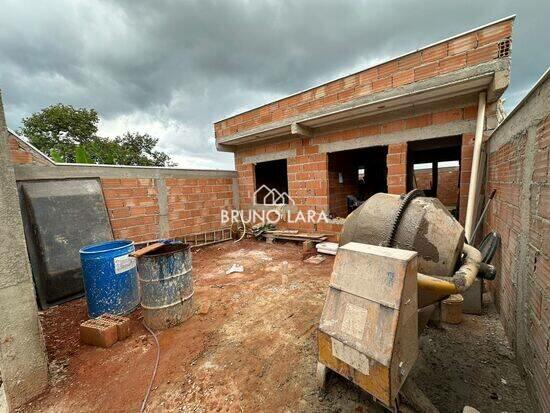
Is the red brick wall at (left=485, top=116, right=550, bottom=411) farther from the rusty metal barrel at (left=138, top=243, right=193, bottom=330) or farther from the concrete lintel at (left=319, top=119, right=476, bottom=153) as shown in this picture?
the rusty metal barrel at (left=138, top=243, right=193, bottom=330)

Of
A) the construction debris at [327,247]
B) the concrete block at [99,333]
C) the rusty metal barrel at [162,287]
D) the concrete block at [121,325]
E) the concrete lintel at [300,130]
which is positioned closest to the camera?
the concrete block at [99,333]

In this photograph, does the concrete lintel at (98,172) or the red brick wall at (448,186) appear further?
the red brick wall at (448,186)

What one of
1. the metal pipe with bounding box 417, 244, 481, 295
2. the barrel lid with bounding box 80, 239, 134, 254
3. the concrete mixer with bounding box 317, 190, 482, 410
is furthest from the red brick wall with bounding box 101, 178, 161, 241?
the metal pipe with bounding box 417, 244, 481, 295

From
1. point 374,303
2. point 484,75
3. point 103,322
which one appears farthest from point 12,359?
point 484,75

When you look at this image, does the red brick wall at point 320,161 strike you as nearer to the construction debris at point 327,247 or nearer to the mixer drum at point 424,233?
the construction debris at point 327,247

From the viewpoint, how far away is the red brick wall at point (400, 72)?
11.5ft

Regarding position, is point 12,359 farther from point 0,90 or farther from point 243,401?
point 0,90

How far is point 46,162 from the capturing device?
447cm

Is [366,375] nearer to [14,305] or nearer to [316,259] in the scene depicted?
[14,305]

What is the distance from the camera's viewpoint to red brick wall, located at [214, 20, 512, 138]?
3.50 m

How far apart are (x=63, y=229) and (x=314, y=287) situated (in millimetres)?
4182

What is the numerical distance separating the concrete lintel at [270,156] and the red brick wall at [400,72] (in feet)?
2.94

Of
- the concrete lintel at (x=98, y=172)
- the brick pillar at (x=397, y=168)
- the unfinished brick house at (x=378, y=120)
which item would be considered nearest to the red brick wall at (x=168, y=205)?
the concrete lintel at (x=98, y=172)

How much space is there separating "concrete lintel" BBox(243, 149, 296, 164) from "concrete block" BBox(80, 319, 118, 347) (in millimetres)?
5274
